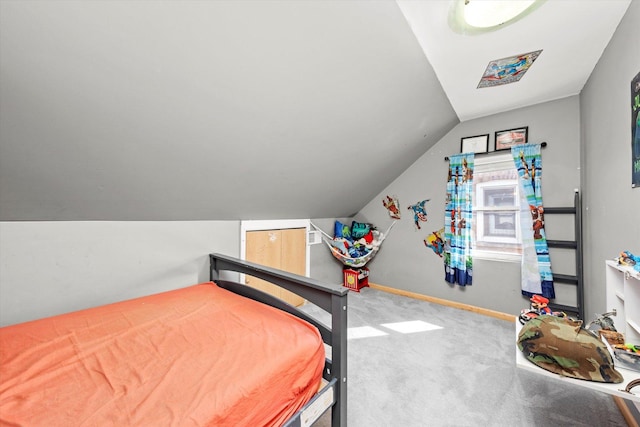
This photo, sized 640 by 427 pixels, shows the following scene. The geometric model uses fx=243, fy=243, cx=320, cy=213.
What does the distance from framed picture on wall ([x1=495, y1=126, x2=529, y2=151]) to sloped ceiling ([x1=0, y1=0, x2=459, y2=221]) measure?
3.98 feet

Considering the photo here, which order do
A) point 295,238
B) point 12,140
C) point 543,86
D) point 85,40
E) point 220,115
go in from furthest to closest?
point 295,238
point 543,86
point 220,115
point 12,140
point 85,40

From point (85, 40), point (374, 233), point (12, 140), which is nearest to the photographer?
point (85, 40)

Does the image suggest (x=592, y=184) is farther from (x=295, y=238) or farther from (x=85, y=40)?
(x=85, y=40)

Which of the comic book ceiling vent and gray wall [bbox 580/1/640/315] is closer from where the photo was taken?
gray wall [bbox 580/1/640/315]

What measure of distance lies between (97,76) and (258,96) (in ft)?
2.18

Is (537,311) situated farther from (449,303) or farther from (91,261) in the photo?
(91,261)

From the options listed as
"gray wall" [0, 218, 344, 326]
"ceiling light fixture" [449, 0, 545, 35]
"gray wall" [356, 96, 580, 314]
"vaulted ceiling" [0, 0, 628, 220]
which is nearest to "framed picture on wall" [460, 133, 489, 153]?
"gray wall" [356, 96, 580, 314]

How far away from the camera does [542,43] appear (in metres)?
1.58

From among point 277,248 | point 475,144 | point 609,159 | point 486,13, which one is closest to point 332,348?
point 277,248

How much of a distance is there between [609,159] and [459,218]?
1.28m

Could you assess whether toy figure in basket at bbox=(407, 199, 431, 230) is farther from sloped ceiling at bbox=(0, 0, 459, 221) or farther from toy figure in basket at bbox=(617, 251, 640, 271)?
toy figure in basket at bbox=(617, 251, 640, 271)

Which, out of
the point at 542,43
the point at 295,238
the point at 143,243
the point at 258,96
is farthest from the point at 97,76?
the point at 542,43

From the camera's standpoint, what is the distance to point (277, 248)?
2668 mm

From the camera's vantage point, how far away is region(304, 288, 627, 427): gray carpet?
1.33 metres
